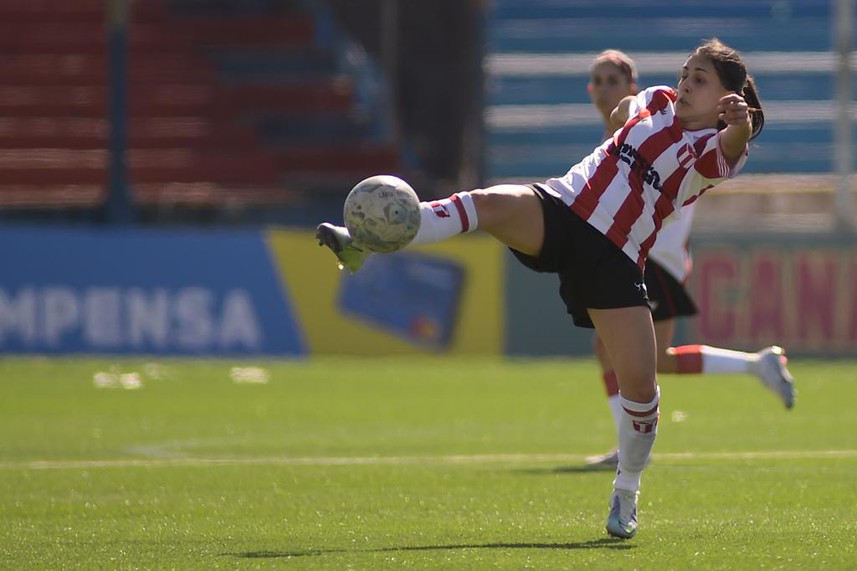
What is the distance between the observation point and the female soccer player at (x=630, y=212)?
5.87m

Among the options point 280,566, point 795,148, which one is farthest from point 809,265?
point 280,566

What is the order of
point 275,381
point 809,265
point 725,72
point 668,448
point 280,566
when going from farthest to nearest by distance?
point 809,265 < point 275,381 < point 668,448 < point 725,72 < point 280,566

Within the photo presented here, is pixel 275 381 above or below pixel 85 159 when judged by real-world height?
below

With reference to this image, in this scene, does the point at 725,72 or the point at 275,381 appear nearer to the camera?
the point at 725,72

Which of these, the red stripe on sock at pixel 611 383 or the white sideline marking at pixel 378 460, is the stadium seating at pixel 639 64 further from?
the red stripe on sock at pixel 611 383

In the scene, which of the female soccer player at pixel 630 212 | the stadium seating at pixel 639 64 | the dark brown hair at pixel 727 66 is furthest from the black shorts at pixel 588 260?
the stadium seating at pixel 639 64

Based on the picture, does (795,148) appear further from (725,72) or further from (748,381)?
(725,72)

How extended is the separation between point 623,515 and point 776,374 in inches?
125

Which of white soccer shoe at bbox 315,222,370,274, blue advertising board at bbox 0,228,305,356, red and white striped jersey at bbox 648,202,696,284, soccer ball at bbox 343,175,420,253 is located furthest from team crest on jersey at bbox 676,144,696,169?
blue advertising board at bbox 0,228,305,356

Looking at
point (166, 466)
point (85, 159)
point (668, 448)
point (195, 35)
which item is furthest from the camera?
point (195, 35)

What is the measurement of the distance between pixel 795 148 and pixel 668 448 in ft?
39.1

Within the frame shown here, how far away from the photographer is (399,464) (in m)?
8.45

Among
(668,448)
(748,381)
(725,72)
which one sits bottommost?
(748,381)

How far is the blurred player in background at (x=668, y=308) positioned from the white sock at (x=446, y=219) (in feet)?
9.11
